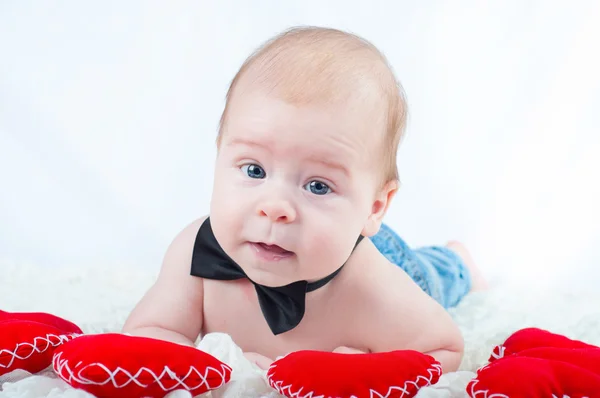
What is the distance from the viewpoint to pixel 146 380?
0.99 metres

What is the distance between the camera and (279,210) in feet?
3.72

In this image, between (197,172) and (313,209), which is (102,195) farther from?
(313,209)

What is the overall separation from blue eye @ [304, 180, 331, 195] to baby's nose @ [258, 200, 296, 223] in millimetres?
52

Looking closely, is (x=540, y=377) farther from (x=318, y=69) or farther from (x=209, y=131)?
(x=209, y=131)

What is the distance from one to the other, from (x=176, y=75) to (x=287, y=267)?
1838 millimetres

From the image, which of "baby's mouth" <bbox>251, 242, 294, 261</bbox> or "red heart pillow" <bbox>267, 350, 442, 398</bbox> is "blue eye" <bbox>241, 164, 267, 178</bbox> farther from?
"red heart pillow" <bbox>267, 350, 442, 398</bbox>

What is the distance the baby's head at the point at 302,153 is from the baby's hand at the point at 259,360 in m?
0.17

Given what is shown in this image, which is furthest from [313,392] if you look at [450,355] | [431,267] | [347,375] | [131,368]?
[431,267]

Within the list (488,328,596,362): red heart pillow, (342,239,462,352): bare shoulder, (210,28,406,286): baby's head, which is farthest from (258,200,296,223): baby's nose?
(488,328,596,362): red heart pillow

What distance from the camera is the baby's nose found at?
1.13 meters

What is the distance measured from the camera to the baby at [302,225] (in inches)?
45.9

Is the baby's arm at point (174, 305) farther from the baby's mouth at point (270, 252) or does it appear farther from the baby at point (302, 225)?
the baby's mouth at point (270, 252)

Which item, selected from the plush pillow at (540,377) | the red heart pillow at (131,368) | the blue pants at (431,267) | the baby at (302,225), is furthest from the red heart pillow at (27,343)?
the blue pants at (431,267)

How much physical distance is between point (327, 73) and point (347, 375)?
17.2 inches
